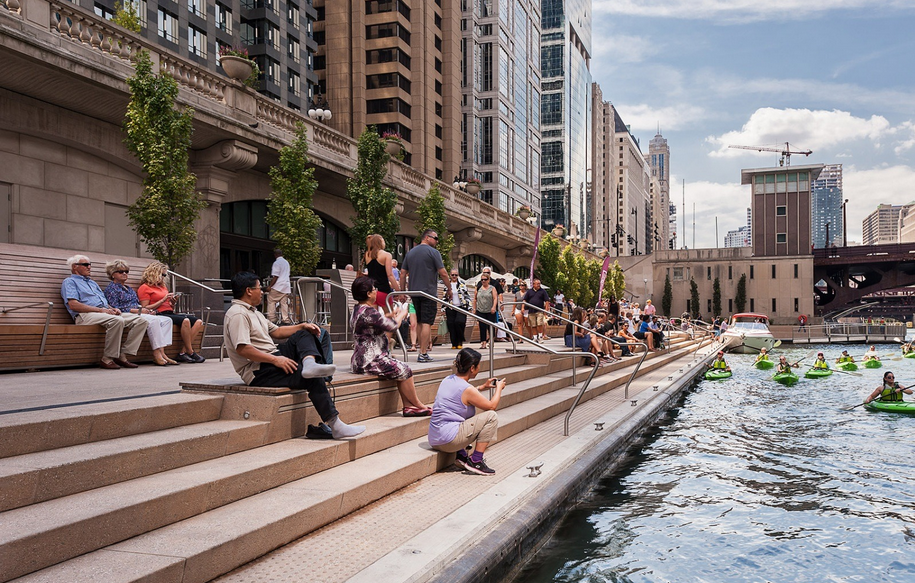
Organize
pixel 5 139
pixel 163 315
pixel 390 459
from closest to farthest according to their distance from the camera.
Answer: pixel 390 459 < pixel 163 315 < pixel 5 139

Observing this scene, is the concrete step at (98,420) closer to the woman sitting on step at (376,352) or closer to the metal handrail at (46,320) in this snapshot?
the woman sitting on step at (376,352)

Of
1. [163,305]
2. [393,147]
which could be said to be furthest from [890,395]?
[393,147]

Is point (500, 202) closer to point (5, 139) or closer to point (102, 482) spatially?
point (5, 139)

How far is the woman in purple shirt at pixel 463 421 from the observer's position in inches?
269

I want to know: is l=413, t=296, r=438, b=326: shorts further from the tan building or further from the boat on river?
the tan building

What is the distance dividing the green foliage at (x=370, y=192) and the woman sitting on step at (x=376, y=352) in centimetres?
1429

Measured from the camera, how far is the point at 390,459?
643 cm

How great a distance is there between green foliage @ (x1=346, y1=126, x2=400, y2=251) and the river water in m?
12.2

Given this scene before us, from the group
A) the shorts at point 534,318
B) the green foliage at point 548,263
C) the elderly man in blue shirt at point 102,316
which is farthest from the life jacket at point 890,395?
the green foliage at point 548,263

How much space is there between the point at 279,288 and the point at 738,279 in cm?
9082

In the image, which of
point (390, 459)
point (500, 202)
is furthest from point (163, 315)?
point (500, 202)

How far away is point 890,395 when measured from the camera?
15688mm

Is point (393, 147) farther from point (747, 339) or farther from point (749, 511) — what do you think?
point (747, 339)

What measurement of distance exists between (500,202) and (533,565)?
7057 centimetres
